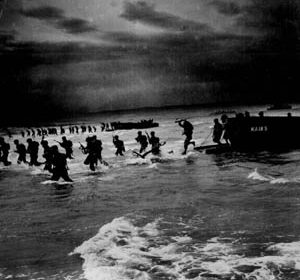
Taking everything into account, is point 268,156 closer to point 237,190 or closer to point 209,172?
point 209,172

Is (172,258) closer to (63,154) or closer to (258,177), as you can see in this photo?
(258,177)

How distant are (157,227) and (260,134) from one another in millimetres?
16115

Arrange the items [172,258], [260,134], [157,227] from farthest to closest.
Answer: [260,134]
[157,227]
[172,258]

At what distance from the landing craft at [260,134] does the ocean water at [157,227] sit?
6.98m

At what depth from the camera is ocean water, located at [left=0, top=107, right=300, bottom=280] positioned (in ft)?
19.6

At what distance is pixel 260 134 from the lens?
75.2 feet

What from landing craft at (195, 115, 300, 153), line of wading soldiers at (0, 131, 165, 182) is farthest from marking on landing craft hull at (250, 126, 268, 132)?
line of wading soldiers at (0, 131, 165, 182)

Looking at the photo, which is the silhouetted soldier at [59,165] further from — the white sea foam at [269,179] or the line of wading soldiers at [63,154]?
the white sea foam at [269,179]

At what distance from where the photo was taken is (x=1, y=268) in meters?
6.31

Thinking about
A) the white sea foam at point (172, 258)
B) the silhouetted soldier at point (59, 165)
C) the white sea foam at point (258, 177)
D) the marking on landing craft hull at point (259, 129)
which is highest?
the marking on landing craft hull at point (259, 129)

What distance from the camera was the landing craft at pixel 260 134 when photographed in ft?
72.4

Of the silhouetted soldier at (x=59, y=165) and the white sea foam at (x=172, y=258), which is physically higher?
the silhouetted soldier at (x=59, y=165)

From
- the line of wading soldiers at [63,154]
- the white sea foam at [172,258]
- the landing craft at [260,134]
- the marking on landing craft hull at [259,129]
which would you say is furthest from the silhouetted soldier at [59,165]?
the marking on landing craft hull at [259,129]

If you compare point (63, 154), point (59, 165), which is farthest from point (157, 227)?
point (59, 165)
